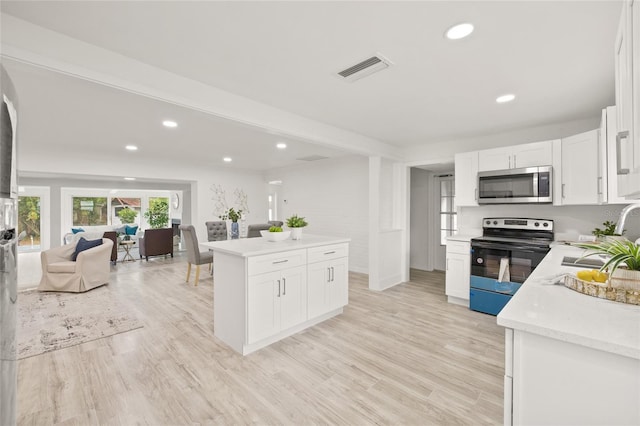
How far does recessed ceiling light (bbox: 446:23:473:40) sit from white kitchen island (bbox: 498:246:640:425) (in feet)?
5.26

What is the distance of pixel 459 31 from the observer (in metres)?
1.72

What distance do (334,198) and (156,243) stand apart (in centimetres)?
483

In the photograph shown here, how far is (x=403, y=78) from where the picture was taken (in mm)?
2338

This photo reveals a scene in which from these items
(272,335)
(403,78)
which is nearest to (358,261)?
(272,335)

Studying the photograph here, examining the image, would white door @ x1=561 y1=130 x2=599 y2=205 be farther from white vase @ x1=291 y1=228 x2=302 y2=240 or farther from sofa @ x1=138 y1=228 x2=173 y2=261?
sofa @ x1=138 y1=228 x2=173 y2=261

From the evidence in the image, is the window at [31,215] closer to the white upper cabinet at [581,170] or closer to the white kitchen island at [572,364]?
the white kitchen island at [572,364]

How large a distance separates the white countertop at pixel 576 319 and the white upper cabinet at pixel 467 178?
2.81 metres

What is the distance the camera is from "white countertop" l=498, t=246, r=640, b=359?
0.86 metres

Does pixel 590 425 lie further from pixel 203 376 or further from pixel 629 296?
pixel 203 376

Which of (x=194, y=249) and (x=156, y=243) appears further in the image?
(x=156, y=243)

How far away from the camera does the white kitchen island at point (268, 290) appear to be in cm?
255

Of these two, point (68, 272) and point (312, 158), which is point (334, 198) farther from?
point (68, 272)

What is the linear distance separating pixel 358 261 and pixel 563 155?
3.75 meters

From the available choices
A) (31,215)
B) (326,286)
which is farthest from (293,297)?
(31,215)
